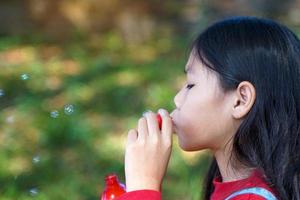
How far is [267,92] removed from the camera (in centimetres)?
153

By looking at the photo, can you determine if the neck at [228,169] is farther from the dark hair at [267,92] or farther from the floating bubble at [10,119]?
the floating bubble at [10,119]

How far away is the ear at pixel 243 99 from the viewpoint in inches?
59.9

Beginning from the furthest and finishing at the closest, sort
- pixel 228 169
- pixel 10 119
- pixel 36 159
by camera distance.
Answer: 1. pixel 10 119
2. pixel 36 159
3. pixel 228 169

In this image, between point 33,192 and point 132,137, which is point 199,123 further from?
point 33,192

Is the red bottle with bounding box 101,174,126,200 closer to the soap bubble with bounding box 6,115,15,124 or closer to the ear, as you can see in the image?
the ear

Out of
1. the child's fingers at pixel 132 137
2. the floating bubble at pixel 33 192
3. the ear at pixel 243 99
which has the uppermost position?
the floating bubble at pixel 33 192

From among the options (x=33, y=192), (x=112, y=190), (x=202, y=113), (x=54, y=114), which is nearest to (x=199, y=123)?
(x=202, y=113)

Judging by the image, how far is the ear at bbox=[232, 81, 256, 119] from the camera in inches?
59.9

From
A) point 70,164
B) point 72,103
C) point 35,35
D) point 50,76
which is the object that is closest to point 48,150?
point 70,164

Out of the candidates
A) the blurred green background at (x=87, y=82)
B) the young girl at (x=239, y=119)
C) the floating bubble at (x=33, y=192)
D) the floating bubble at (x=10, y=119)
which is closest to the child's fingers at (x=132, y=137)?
the young girl at (x=239, y=119)

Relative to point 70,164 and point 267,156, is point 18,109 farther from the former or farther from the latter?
point 267,156

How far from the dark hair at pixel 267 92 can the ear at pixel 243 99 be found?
0.03 ft

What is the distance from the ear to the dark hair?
0.03 ft

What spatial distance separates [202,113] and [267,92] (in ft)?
0.45
